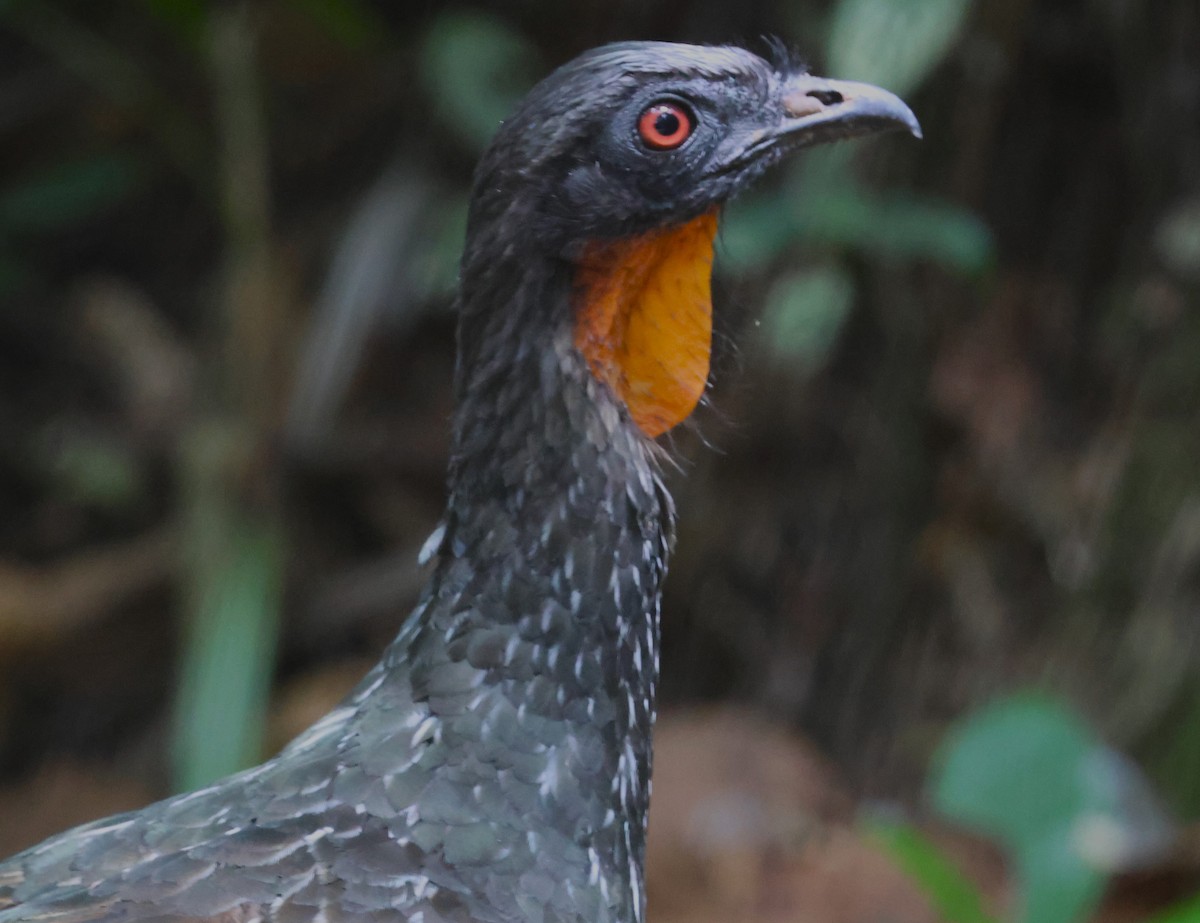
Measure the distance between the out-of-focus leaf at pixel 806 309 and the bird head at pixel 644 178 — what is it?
2.02m

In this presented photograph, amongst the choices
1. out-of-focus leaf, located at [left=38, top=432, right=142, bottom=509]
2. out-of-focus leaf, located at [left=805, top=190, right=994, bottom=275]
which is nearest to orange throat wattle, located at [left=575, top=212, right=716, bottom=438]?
out-of-focus leaf, located at [left=805, top=190, right=994, bottom=275]

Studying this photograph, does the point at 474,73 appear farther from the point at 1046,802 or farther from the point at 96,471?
the point at 1046,802

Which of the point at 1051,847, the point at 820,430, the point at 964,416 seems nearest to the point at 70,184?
the point at 820,430

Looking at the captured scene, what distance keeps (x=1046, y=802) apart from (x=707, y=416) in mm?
1453

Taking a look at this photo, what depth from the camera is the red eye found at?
2.42 meters

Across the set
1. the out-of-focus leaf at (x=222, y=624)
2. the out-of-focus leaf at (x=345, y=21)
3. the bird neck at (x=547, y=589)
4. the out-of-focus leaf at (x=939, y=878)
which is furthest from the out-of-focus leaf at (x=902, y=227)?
the out-of-focus leaf at (x=222, y=624)

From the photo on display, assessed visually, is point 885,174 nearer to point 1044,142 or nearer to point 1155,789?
point 1044,142

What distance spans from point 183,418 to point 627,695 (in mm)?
4301

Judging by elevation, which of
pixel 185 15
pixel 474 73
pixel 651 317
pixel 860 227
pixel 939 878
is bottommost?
pixel 939 878

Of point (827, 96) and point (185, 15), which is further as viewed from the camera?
point (185, 15)

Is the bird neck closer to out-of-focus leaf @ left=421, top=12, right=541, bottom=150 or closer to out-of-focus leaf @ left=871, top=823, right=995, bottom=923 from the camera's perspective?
out-of-focus leaf @ left=871, top=823, right=995, bottom=923

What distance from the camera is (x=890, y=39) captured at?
404 cm

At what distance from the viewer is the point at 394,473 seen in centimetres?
645

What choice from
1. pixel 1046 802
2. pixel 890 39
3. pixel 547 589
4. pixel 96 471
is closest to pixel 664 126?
pixel 547 589
